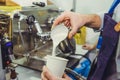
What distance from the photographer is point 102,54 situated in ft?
2.21

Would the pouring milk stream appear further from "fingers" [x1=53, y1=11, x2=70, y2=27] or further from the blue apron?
the blue apron

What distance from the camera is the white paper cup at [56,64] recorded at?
0.65 meters

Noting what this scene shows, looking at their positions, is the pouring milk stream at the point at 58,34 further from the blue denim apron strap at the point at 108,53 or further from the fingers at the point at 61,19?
the blue denim apron strap at the point at 108,53

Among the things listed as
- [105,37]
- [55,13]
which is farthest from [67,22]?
[55,13]

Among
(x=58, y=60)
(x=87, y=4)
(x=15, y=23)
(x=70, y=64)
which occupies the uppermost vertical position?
(x=87, y=4)

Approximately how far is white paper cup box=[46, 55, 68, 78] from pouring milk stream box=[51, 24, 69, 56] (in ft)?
0.26

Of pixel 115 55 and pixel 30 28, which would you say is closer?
pixel 115 55

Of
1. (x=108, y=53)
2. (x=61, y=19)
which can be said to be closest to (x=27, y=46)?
(x=61, y=19)

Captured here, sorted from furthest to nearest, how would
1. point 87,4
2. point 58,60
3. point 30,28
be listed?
point 87,4, point 30,28, point 58,60

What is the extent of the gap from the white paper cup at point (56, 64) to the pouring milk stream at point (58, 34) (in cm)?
8

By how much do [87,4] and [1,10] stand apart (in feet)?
3.09

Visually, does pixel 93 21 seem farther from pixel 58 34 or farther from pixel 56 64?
pixel 56 64

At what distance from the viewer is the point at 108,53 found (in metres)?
0.66

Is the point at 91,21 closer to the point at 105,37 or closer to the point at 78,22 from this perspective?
the point at 78,22
